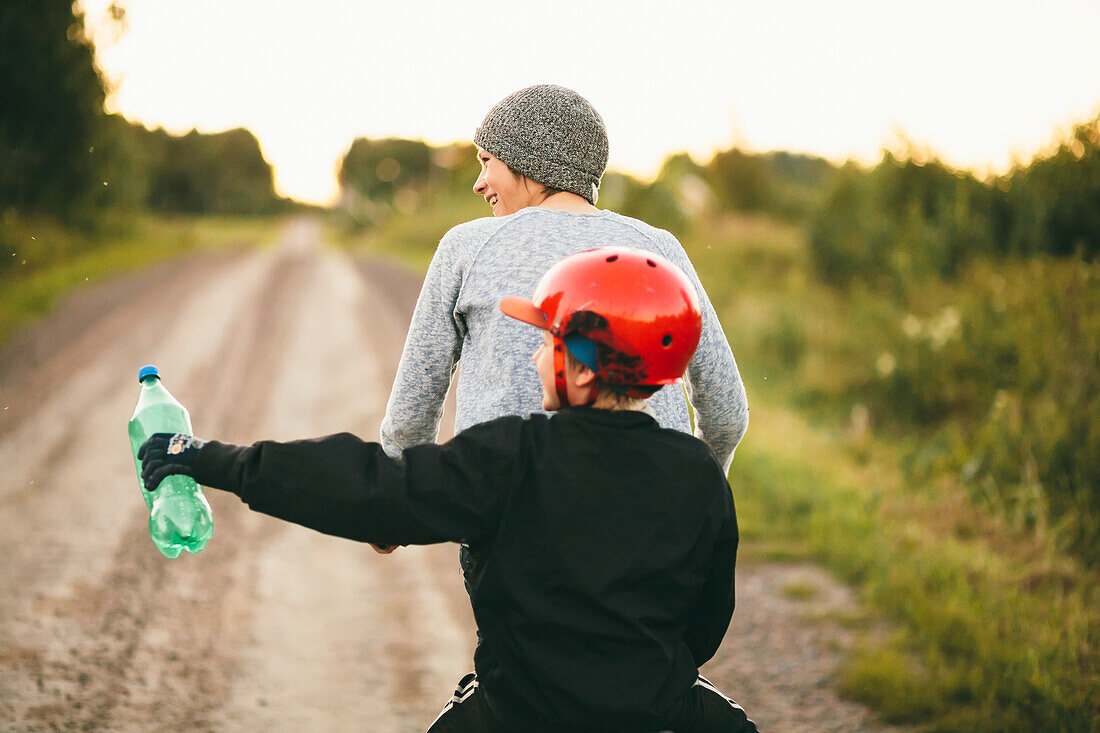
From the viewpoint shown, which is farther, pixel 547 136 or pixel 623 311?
pixel 547 136

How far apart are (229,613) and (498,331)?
360cm

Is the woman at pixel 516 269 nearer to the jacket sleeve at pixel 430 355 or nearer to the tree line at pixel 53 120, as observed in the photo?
the jacket sleeve at pixel 430 355

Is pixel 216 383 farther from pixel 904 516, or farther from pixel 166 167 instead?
pixel 166 167

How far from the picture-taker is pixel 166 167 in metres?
58.7

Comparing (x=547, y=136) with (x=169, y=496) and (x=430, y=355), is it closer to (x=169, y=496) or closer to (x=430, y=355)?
(x=430, y=355)

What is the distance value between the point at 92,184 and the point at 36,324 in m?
9.41

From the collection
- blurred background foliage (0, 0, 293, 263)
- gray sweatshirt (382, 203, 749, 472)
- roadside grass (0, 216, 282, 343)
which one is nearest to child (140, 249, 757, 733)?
gray sweatshirt (382, 203, 749, 472)

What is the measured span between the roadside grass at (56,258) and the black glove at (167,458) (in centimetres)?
830

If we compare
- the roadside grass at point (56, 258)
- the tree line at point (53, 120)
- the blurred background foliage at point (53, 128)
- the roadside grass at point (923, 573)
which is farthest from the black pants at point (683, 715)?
the tree line at point (53, 120)

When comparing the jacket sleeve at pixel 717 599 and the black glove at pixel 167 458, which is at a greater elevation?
the black glove at pixel 167 458

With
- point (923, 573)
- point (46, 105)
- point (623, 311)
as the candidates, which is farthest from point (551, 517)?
point (46, 105)

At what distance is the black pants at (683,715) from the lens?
179cm

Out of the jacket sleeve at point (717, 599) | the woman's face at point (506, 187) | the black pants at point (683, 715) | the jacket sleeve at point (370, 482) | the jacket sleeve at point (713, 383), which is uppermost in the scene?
the woman's face at point (506, 187)

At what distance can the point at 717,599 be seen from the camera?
1857 millimetres
